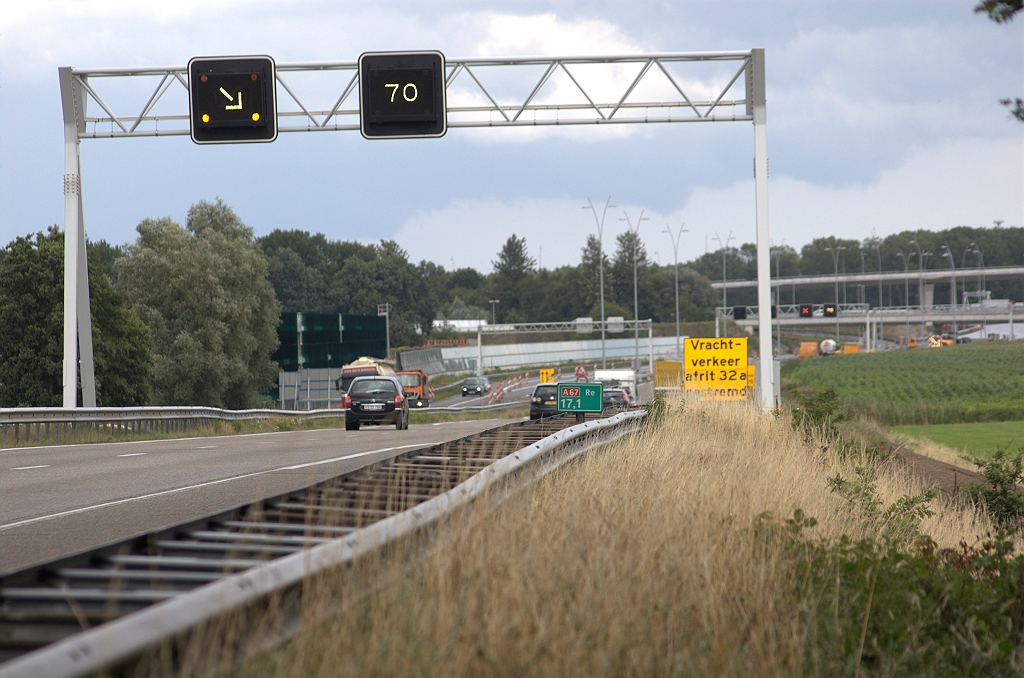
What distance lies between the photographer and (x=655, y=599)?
16.5 ft

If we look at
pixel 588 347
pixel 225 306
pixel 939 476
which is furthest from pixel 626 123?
pixel 588 347

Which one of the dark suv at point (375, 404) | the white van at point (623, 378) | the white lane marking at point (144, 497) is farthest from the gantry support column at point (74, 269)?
the white van at point (623, 378)

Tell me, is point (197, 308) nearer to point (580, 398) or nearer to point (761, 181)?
point (761, 181)

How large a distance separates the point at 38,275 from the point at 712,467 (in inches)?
1952

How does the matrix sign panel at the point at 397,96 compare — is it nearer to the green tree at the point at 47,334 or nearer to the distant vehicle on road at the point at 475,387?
the green tree at the point at 47,334

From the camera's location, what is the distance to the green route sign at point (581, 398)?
17.0 metres

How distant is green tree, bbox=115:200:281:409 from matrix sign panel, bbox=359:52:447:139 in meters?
41.1

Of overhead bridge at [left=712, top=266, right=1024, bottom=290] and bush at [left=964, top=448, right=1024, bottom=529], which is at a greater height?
overhead bridge at [left=712, top=266, right=1024, bottom=290]

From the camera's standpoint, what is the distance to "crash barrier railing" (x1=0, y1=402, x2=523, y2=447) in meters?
21.6

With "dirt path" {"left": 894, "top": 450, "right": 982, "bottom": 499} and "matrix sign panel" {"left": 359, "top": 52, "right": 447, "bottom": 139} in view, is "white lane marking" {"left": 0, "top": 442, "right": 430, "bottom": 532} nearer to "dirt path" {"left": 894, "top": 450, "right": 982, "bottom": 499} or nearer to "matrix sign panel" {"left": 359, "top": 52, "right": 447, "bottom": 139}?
"matrix sign panel" {"left": 359, "top": 52, "right": 447, "bottom": 139}

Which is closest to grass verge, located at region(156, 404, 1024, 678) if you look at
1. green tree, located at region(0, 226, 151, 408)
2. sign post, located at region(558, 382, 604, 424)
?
sign post, located at region(558, 382, 604, 424)

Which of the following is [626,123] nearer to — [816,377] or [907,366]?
[816,377]

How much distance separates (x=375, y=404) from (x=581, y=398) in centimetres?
1399

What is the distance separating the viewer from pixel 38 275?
173 ft
